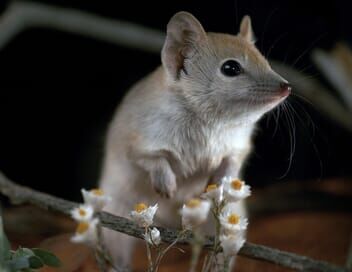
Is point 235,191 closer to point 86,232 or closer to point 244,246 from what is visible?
point 244,246

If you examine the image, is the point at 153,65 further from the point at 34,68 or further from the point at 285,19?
the point at 285,19

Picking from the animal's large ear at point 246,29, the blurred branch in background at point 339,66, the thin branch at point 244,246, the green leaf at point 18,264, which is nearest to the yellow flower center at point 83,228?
the green leaf at point 18,264

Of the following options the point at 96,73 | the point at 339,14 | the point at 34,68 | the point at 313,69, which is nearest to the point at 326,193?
the point at 313,69

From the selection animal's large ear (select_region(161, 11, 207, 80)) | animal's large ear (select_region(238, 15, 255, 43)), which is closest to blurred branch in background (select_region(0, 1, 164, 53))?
animal's large ear (select_region(238, 15, 255, 43))

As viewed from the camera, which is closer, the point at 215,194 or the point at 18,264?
the point at 18,264

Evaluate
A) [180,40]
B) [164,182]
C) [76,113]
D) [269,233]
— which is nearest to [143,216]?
[164,182]

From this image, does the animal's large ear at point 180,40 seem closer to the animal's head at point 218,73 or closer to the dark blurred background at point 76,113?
the animal's head at point 218,73
